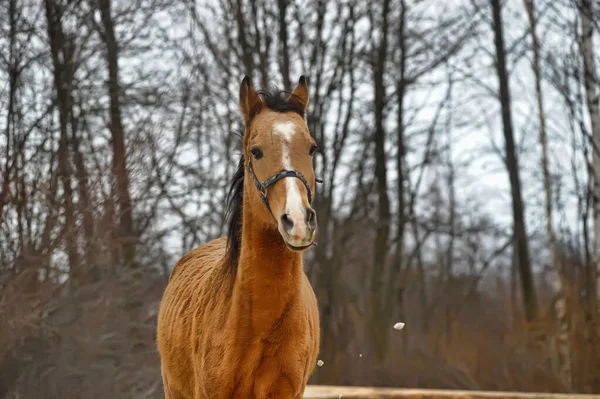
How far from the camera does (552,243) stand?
13289 mm

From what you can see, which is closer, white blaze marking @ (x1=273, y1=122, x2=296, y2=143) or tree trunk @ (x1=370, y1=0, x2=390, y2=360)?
white blaze marking @ (x1=273, y1=122, x2=296, y2=143)

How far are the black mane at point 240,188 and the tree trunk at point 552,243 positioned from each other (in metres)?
7.50

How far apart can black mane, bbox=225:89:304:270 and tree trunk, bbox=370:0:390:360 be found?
946cm

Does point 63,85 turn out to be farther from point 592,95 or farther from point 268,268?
point 592,95

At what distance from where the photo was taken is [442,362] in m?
11.2

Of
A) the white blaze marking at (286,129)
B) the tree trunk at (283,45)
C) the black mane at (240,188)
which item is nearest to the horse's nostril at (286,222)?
the white blaze marking at (286,129)

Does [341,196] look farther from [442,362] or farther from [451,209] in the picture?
[451,209]

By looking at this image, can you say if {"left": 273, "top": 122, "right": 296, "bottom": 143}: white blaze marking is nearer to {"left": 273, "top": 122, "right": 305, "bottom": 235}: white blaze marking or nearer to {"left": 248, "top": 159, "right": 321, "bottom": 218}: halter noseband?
{"left": 273, "top": 122, "right": 305, "bottom": 235}: white blaze marking

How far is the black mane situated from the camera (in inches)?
161

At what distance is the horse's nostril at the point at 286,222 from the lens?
3064mm

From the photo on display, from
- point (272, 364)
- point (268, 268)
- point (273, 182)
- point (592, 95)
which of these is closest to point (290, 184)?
point (273, 182)

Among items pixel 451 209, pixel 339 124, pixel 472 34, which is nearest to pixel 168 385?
pixel 339 124

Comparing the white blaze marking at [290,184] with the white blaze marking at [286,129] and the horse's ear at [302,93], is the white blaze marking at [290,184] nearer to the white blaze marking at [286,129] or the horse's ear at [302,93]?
the white blaze marking at [286,129]

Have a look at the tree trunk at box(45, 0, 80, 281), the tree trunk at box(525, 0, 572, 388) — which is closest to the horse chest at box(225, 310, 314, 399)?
the tree trunk at box(45, 0, 80, 281)
